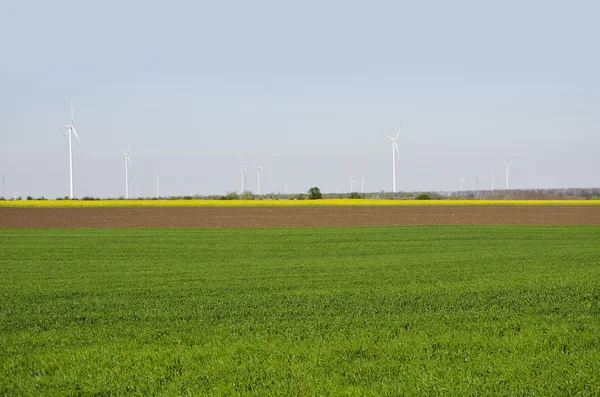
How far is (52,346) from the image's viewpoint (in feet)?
30.5

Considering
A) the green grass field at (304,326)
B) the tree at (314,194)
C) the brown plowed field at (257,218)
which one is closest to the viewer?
the green grass field at (304,326)

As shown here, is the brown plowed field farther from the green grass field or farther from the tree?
the tree

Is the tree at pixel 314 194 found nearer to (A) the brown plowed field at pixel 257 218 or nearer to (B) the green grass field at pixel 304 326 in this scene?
(A) the brown plowed field at pixel 257 218

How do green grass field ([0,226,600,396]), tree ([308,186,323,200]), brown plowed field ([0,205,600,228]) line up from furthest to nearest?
tree ([308,186,323,200]) → brown plowed field ([0,205,600,228]) → green grass field ([0,226,600,396])

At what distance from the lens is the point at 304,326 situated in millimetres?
10250

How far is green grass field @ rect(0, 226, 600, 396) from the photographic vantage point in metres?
7.53

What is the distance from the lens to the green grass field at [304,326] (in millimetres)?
7527

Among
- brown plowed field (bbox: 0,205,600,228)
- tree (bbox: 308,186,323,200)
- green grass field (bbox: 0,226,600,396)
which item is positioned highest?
tree (bbox: 308,186,323,200)

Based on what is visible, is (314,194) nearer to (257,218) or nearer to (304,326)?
(257,218)

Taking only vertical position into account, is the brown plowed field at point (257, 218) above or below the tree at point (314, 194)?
below

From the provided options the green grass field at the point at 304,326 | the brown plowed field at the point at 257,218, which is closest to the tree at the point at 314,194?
the brown plowed field at the point at 257,218

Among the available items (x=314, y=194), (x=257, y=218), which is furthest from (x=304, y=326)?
(x=314, y=194)

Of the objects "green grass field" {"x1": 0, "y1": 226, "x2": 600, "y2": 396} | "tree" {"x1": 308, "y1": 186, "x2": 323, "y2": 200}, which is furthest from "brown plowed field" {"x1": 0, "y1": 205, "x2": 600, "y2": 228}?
"tree" {"x1": 308, "y1": 186, "x2": 323, "y2": 200}

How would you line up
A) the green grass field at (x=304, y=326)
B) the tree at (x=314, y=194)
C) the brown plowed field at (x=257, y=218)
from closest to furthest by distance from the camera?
the green grass field at (x=304, y=326), the brown plowed field at (x=257, y=218), the tree at (x=314, y=194)
